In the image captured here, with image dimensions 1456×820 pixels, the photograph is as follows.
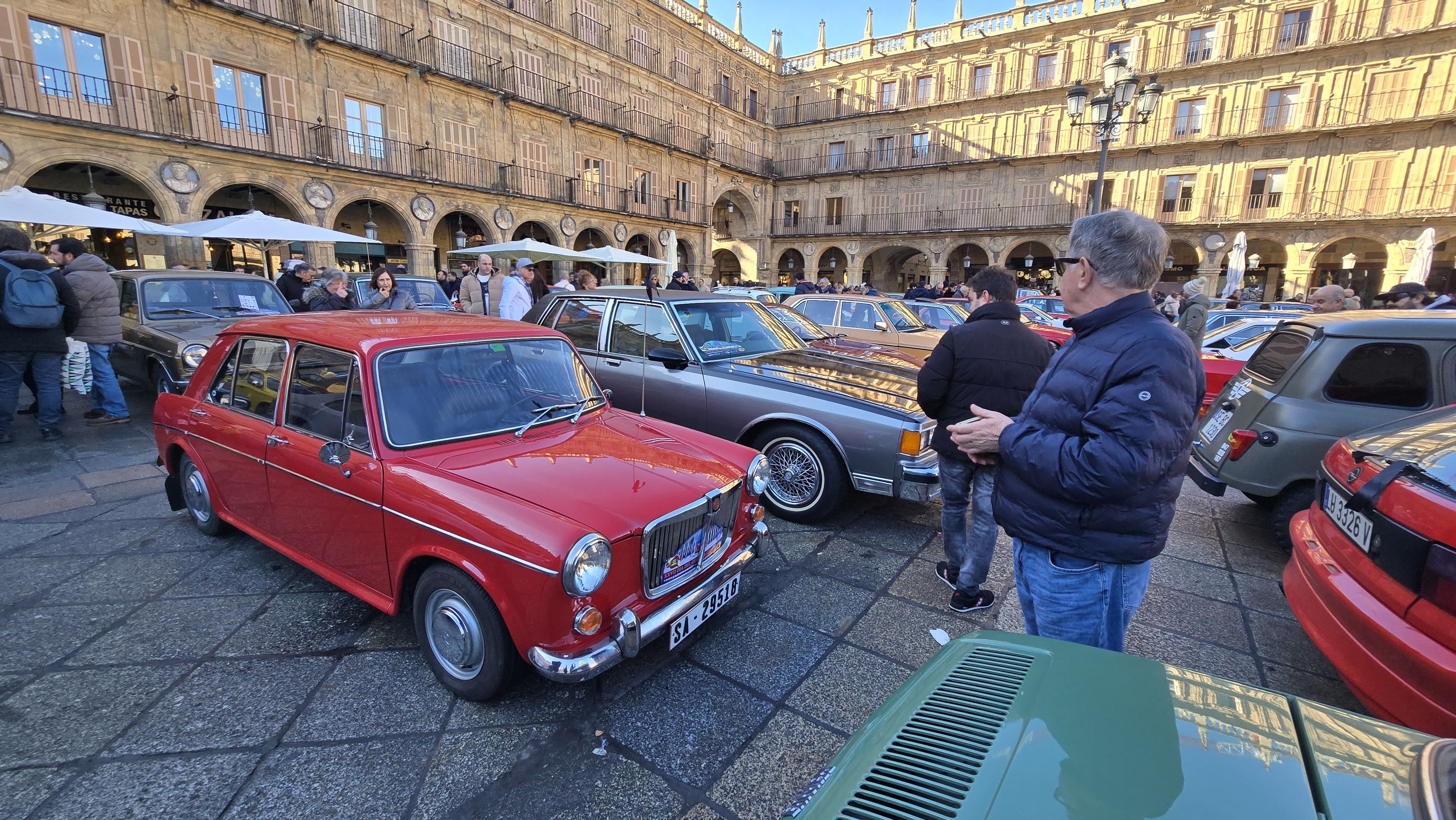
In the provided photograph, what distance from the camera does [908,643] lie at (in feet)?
10.0

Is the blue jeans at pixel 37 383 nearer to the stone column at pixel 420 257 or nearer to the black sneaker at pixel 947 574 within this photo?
the black sneaker at pixel 947 574

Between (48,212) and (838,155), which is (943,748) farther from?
(838,155)

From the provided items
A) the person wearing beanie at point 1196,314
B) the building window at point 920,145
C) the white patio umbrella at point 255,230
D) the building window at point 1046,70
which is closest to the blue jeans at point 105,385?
the white patio umbrella at point 255,230

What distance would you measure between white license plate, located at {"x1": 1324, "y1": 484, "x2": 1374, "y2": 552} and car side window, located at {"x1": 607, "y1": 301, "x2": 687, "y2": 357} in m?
3.87

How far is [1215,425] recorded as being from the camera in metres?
4.56

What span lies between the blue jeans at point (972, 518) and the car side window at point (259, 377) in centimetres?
361

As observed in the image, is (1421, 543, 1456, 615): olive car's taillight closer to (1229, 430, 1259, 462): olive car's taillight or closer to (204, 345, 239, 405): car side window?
(1229, 430, 1259, 462): olive car's taillight

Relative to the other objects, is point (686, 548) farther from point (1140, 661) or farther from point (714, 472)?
point (1140, 661)

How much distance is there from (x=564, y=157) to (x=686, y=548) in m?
23.6

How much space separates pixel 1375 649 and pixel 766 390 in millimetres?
3334


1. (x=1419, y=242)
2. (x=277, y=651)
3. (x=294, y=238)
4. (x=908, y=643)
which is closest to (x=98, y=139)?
(x=294, y=238)

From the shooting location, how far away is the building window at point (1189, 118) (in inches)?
969

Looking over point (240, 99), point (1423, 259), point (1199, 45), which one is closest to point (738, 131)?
point (1199, 45)

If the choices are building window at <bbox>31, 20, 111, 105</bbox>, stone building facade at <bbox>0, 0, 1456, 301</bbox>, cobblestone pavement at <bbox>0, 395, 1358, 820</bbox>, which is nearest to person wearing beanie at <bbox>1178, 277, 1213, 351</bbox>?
cobblestone pavement at <bbox>0, 395, 1358, 820</bbox>
